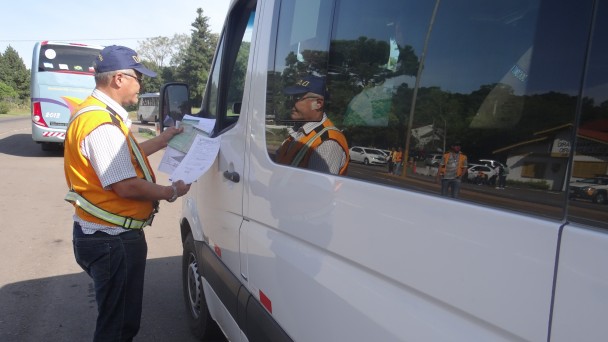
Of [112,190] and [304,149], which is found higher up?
[304,149]

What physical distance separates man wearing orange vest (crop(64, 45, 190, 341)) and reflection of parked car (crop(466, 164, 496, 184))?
1.70m

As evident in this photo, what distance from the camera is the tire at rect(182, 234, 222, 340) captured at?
3.11 metres

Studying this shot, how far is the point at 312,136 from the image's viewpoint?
1.65 meters

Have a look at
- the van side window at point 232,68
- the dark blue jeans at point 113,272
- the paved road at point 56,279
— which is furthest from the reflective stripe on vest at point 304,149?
the paved road at point 56,279

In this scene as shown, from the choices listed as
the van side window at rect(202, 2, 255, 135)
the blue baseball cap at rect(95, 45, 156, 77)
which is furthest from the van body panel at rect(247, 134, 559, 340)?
the blue baseball cap at rect(95, 45, 156, 77)

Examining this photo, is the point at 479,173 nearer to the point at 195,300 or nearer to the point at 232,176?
the point at 232,176

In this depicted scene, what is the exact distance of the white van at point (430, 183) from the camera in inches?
32.2

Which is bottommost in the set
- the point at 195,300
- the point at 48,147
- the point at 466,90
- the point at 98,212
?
the point at 195,300

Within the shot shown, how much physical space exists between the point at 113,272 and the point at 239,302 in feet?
2.39

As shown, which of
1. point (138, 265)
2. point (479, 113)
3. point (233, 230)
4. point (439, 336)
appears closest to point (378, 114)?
point (479, 113)

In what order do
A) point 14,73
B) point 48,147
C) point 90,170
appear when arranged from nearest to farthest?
point 90,170, point 48,147, point 14,73

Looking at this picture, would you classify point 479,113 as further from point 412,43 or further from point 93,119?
point 93,119

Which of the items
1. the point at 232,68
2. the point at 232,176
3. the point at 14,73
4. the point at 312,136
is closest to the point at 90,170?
the point at 232,176

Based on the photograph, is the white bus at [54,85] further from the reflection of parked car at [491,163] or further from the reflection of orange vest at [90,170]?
the reflection of parked car at [491,163]
